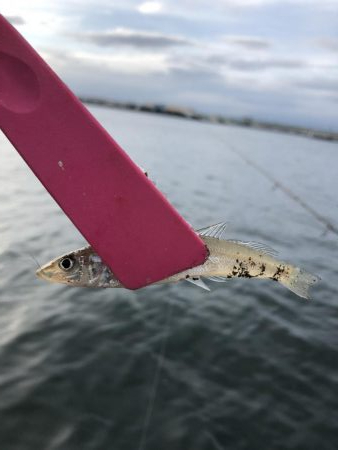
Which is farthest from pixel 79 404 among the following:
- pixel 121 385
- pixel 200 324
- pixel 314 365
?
pixel 314 365

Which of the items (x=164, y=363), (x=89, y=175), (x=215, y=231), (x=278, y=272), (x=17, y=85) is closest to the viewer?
(x=17, y=85)

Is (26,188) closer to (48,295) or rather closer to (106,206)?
(48,295)

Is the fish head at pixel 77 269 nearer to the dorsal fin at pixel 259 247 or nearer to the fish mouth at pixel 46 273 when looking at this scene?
the fish mouth at pixel 46 273

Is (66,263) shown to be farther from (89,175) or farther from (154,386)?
(154,386)

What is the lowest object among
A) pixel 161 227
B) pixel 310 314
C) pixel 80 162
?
pixel 310 314

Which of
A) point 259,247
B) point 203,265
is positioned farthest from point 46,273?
point 259,247

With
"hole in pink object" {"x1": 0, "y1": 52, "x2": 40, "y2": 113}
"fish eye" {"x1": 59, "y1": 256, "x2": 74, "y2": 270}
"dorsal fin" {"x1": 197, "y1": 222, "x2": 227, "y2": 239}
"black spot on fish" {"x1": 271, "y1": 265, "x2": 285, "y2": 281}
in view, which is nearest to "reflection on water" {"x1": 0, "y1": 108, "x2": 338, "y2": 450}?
"black spot on fish" {"x1": 271, "y1": 265, "x2": 285, "y2": 281}

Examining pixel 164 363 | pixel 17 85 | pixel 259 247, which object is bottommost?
pixel 164 363

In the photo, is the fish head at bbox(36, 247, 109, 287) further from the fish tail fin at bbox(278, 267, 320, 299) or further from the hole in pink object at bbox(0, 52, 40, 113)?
the fish tail fin at bbox(278, 267, 320, 299)
